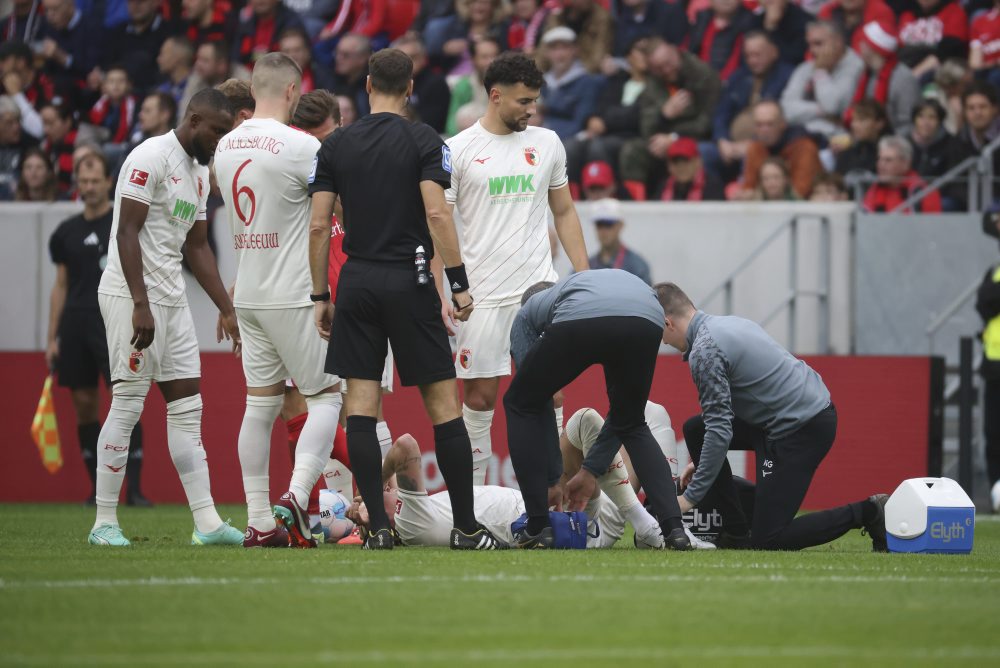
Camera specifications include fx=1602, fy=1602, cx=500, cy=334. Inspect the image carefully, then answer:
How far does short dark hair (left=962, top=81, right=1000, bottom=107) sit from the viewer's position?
14391 mm

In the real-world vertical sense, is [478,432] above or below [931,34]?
below

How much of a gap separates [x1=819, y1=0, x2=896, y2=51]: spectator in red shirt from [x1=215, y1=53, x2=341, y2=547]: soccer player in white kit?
888 cm

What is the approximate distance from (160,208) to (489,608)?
12.2 ft

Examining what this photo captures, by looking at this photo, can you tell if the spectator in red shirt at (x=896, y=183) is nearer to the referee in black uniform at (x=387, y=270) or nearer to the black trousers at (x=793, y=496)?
the black trousers at (x=793, y=496)

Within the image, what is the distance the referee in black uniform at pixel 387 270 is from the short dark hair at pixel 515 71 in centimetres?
101

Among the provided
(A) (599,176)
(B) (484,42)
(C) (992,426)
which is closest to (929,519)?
(C) (992,426)

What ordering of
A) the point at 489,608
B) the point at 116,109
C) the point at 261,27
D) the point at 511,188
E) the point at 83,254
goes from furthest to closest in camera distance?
the point at 261,27 < the point at 116,109 < the point at 83,254 < the point at 511,188 < the point at 489,608

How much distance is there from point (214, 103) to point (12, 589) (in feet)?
10.6

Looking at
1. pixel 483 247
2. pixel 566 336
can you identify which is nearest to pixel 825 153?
pixel 483 247

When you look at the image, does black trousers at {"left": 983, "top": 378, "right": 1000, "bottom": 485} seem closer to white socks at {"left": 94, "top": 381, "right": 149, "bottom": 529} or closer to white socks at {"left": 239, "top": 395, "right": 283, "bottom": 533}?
white socks at {"left": 239, "top": 395, "right": 283, "bottom": 533}

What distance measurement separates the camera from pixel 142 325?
825 centimetres

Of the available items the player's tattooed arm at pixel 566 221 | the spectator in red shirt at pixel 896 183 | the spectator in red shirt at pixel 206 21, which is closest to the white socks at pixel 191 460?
the player's tattooed arm at pixel 566 221

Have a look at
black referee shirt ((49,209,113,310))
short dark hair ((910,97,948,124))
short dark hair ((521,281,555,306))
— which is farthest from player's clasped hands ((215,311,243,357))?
short dark hair ((910,97,948,124))

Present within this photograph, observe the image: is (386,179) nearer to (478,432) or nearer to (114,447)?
(478,432)
